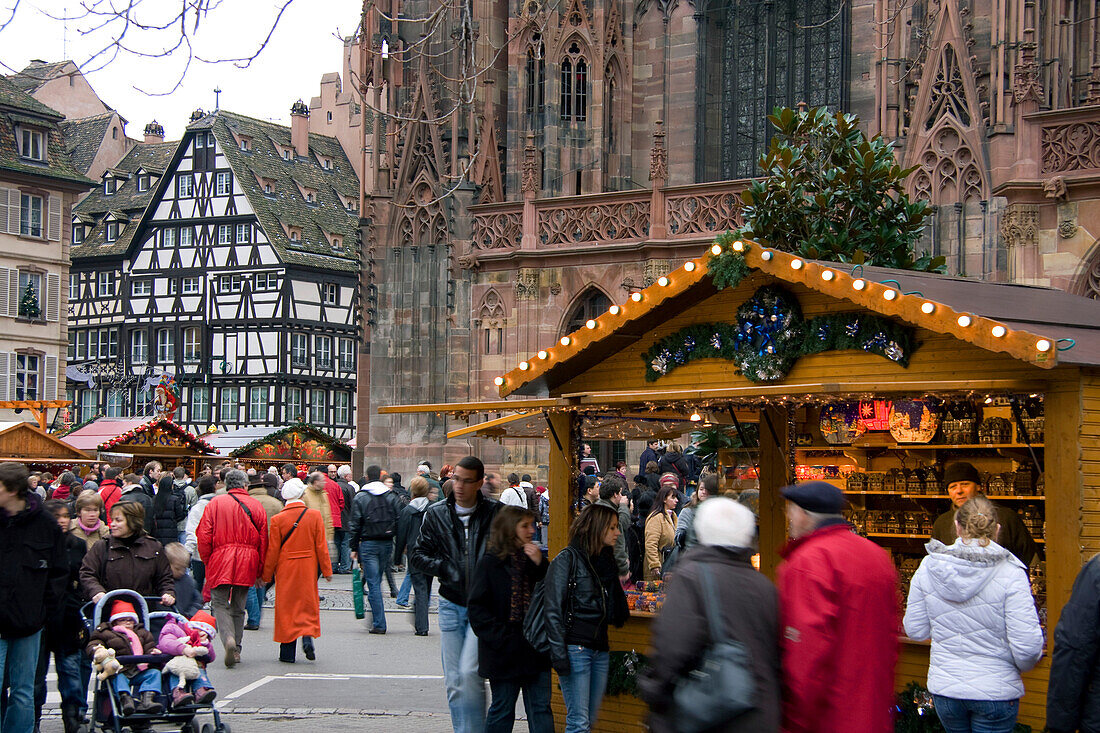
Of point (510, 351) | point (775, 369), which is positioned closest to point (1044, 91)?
point (510, 351)

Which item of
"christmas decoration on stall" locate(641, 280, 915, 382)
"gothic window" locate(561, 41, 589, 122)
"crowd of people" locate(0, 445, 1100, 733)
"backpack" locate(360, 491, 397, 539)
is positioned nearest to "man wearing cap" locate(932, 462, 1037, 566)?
"crowd of people" locate(0, 445, 1100, 733)

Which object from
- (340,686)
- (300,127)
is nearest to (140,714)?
(340,686)

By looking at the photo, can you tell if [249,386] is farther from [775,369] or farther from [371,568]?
[775,369]

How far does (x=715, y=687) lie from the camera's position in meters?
4.89

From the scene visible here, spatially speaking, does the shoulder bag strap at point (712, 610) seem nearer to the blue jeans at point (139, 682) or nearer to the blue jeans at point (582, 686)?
the blue jeans at point (582, 686)

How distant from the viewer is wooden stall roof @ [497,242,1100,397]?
25.2 ft

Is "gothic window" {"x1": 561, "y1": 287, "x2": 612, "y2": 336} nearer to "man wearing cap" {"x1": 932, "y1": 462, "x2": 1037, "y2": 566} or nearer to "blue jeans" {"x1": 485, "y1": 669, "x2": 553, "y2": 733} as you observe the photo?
"man wearing cap" {"x1": 932, "y1": 462, "x2": 1037, "y2": 566}

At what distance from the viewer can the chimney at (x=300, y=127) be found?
62406 mm

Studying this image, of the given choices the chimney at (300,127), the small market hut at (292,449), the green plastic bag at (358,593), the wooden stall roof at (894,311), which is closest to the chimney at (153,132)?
the chimney at (300,127)

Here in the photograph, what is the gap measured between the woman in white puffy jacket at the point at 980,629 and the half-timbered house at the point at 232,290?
49132 mm

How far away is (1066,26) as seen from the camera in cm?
1992

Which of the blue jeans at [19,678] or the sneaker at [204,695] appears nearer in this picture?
the blue jeans at [19,678]

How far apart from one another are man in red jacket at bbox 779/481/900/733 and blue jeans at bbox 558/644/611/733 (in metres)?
2.65

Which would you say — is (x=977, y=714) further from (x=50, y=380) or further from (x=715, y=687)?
(x=50, y=380)
